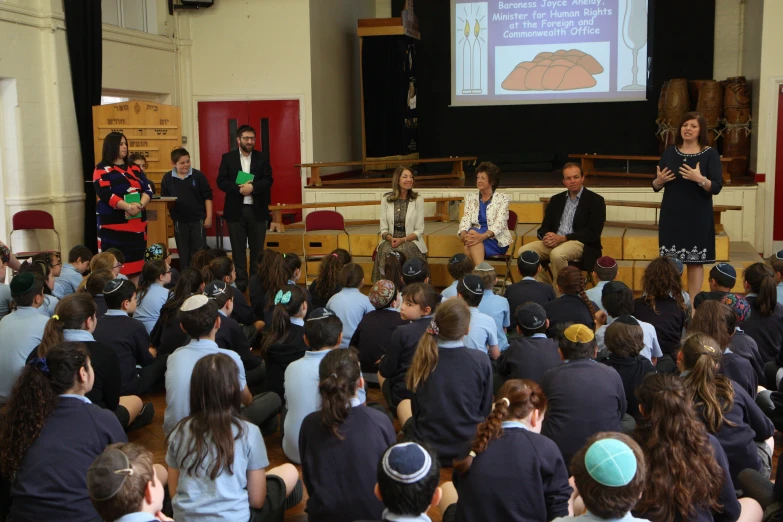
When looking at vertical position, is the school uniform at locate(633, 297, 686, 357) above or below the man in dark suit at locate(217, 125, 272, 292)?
below

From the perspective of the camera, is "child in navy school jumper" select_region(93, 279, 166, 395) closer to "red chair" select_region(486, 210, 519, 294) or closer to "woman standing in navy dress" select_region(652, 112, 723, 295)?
"red chair" select_region(486, 210, 519, 294)

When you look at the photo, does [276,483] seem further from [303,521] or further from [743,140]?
[743,140]

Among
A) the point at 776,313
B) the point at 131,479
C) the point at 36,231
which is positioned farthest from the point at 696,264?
the point at 36,231

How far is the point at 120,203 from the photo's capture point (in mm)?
6301

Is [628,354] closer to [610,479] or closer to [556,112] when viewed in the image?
[610,479]

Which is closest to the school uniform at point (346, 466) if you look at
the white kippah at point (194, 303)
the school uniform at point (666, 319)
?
the white kippah at point (194, 303)

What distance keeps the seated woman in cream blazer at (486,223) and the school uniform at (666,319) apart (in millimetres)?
2171

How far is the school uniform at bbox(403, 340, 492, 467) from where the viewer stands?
3.19 m

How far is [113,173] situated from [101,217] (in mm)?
381

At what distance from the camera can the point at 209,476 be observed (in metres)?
2.48

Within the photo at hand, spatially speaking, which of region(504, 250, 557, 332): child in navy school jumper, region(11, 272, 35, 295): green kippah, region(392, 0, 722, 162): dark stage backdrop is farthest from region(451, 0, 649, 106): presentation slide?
region(11, 272, 35, 295): green kippah

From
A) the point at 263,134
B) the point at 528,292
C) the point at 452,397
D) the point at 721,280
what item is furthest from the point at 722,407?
the point at 263,134

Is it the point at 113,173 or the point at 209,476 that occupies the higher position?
the point at 113,173

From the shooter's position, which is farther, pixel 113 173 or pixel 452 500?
pixel 113 173
